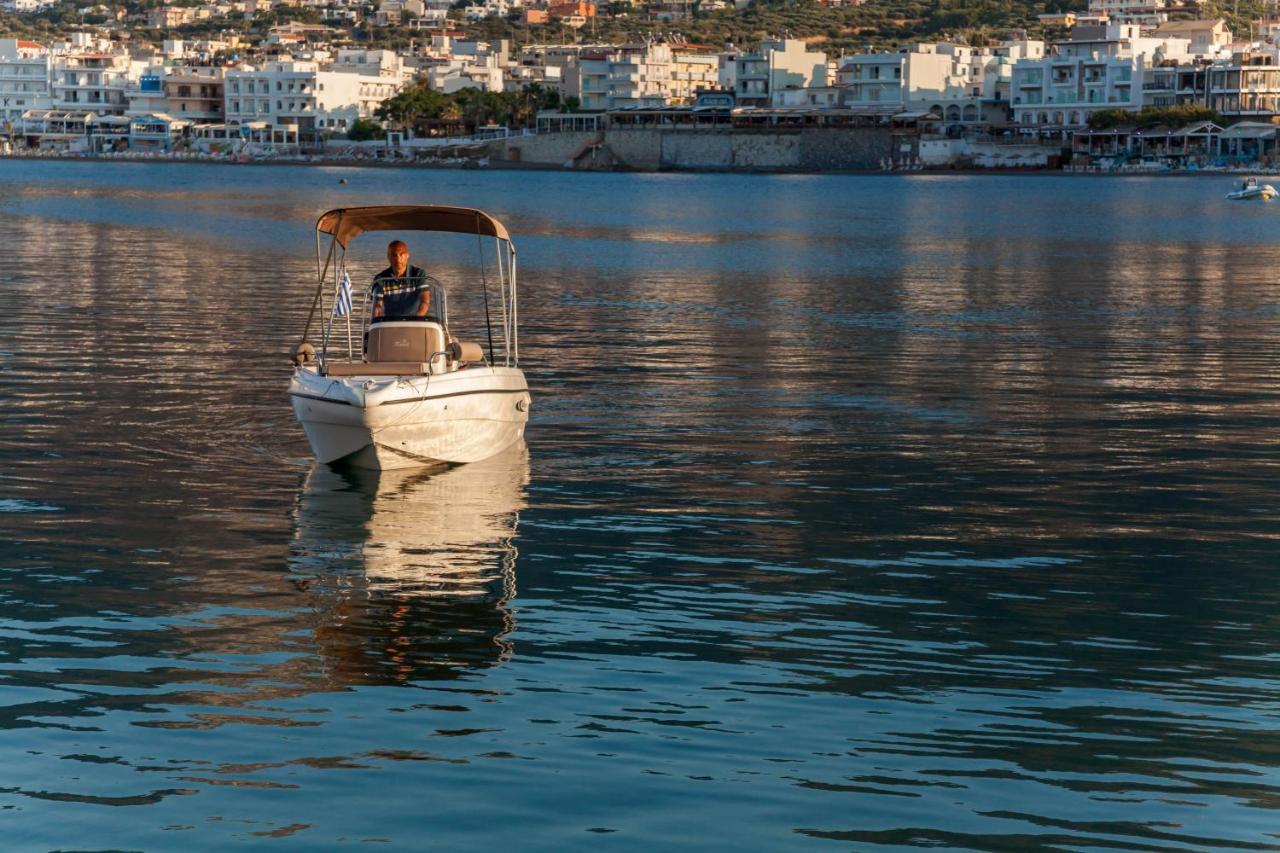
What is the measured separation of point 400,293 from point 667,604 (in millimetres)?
6721

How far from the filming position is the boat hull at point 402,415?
59.6 ft

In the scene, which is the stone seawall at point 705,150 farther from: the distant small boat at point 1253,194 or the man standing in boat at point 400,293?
the man standing in boat at point 400,293

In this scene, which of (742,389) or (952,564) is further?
(742,389)

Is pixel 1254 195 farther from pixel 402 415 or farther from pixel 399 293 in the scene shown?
pixel 402 415

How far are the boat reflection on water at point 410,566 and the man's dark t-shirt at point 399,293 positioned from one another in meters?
1.66

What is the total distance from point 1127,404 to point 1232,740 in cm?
1467

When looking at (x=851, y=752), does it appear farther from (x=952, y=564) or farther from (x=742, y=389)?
(x=742, y=389)

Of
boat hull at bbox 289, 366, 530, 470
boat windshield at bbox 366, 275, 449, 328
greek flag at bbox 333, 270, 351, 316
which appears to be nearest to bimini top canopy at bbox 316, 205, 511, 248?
greek flag at bbox 333, 270, 351, 316

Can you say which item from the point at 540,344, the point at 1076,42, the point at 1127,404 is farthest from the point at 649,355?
the point at 1076,42

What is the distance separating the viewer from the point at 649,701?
11.3 metres

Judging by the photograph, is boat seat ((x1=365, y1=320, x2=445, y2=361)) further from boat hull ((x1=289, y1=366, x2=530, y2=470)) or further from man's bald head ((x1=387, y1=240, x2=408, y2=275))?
man's bald head ((x1=387, y1=240, x2=408, y2=275))

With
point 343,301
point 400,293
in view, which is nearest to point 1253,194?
point 343,301

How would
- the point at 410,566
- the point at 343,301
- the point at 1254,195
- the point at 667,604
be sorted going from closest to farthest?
the point at 667,604
the point at 410,566
the point at 343,301
the point at 1254,195

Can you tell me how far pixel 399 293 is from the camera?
19188 mm
